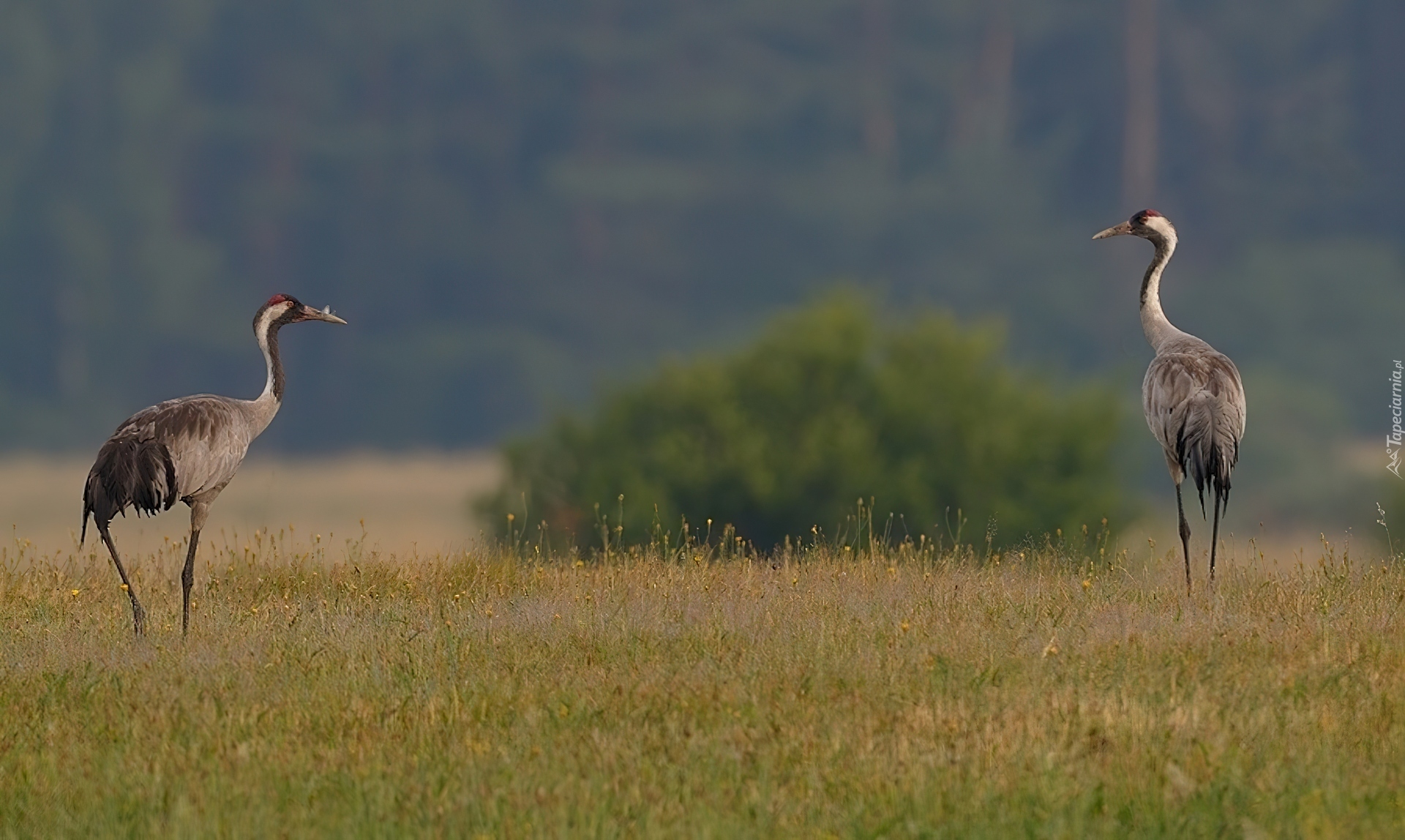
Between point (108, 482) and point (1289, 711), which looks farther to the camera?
point (108, 482)

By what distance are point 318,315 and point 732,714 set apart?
7432mm

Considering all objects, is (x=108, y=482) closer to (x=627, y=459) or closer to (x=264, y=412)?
(x=264, y=412)

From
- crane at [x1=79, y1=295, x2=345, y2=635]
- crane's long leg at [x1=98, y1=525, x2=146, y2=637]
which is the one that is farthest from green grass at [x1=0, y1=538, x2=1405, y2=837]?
crane at [x1=79, y1=295, x2=345, y2=635]

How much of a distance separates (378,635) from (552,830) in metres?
4.84

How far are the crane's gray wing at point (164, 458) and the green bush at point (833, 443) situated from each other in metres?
20.2

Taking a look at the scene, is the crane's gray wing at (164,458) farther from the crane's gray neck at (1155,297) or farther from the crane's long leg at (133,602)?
the crane's gray neck at (1155,297)

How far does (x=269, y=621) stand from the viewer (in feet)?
42.8

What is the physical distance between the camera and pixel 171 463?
1327cm

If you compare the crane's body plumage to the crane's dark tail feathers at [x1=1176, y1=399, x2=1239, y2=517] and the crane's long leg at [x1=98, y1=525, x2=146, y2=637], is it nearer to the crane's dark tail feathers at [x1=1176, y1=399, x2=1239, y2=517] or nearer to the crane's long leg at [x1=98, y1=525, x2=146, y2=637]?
the crane's long leg at [x1=98, y1=525, x2=146, y2=637]

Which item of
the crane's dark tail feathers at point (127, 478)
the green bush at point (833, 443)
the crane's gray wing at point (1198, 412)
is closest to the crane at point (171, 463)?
the crane's dark tail feathers at point (127, 478)

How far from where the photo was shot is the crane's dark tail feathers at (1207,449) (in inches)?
523

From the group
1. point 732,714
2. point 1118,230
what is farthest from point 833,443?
point 732,714

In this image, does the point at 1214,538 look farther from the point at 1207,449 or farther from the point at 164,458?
the point at 164,458

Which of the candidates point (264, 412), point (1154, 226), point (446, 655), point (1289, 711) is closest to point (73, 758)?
point (446, 655)
